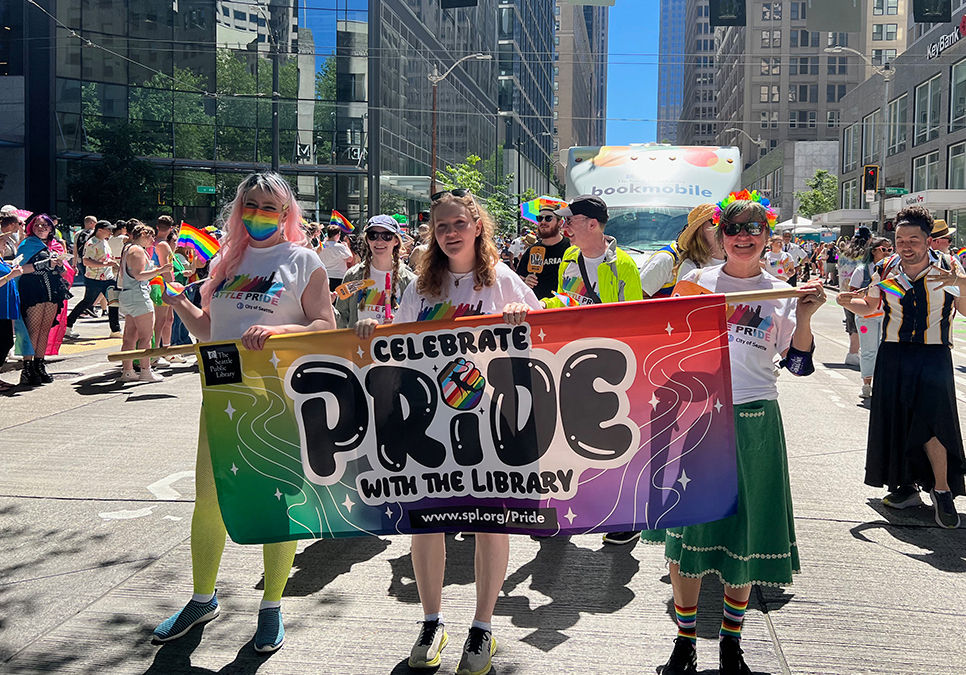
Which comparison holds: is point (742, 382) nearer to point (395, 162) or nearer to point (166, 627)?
point (166, 627)

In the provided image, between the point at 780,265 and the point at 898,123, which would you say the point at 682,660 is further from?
the point at 898,123

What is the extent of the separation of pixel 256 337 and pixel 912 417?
4.35 m

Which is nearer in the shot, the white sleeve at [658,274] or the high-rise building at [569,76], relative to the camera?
the white sleeve at [658,274]

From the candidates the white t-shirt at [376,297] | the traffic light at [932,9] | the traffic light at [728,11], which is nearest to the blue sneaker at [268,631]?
the white t-shirt at [376,297]

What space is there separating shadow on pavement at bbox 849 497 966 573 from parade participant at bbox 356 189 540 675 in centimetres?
283

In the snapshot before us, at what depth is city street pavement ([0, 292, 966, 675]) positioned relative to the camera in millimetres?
3836

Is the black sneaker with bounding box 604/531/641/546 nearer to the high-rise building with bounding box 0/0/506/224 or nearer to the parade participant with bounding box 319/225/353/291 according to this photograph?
the parade participant with bounding box 319/225/353/291

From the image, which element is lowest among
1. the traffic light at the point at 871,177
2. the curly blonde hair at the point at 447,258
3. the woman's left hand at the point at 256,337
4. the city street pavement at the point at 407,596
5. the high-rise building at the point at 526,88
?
the city street pavement at the point at 407,596

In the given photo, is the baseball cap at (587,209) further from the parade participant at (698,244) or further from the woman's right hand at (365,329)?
the woman's right hand at (365,329)

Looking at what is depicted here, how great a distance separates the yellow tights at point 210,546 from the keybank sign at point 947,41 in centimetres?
4267

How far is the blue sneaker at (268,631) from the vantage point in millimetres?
3855

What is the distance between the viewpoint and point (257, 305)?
3891 mm

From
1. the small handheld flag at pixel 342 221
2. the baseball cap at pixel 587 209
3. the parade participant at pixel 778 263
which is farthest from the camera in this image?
the parade participant at pixel 778 263

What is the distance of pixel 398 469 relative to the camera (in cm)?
377
